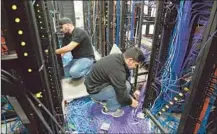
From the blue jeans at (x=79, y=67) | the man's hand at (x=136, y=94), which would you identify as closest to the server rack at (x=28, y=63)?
the man's hand at (x=136, y=94)

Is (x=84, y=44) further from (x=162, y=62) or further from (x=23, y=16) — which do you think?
(x=23, y=16)

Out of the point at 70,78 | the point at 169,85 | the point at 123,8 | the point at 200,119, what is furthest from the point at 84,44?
the point at 200,119

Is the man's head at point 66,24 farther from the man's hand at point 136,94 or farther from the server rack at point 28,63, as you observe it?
the server rack at point 28,63

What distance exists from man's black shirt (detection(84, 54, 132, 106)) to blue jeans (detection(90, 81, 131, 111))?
Result: 0.05 metres

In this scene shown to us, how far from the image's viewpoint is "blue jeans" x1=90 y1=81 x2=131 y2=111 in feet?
6.34

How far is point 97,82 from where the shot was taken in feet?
6.24

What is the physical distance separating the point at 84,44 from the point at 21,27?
2.15 metres

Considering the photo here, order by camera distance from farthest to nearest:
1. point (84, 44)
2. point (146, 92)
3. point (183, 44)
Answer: point (84, 44) → point (146, 92) → point (183, 44)

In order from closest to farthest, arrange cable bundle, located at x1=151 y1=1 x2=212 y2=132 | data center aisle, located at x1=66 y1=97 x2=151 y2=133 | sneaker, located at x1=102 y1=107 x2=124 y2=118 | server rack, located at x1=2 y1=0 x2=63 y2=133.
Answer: server rack, located at x1=2 y1=0 x2=63 y2=133 < cable bundle, located at x1=151 y1=1 x2=212 y2=132 < data center aisle, located at x1=66 y1=97 x2=151 y2=133 < sneaker, located at x1=102 y1=107 x2=124 y2=118

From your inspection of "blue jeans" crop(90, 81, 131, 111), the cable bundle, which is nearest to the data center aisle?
"blue jeans" crop(90, 81, 131, 111)

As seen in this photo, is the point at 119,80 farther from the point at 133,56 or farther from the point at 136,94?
the point at 136,94

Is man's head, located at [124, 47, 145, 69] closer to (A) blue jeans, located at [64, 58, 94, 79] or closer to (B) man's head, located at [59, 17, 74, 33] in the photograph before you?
(A) blue jeans, located at [64, 58, 94, 79]

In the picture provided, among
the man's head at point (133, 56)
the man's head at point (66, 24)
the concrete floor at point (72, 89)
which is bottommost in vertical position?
the concrete floor at point (72, 89)

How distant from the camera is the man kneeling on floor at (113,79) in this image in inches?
Answer: 66.0
